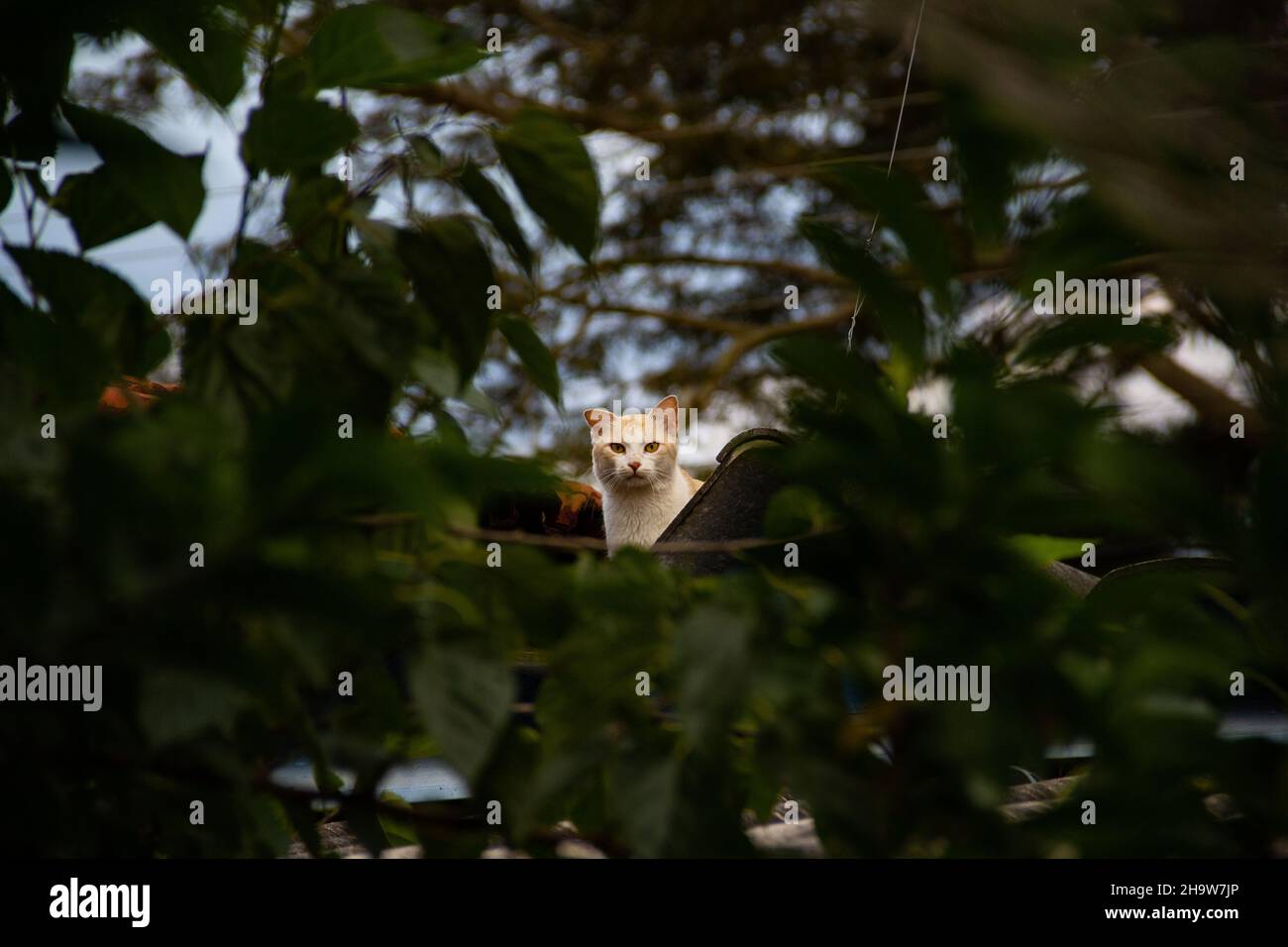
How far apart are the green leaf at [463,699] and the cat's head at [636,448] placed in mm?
3027

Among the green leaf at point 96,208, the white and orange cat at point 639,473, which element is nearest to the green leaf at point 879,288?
the green leaf at point 96,208

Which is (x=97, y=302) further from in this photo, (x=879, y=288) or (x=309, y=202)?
(x=879, y=288)

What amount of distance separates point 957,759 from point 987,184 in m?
0.22

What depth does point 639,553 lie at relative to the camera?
1.61 ft

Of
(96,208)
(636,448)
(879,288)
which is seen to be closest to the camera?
(879,288)

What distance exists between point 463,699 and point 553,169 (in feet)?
0.89

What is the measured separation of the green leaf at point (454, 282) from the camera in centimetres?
53

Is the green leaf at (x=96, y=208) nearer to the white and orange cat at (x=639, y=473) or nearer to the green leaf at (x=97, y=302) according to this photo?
the green leaf at (x=97, y=302)

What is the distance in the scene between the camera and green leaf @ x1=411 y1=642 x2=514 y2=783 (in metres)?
0.41

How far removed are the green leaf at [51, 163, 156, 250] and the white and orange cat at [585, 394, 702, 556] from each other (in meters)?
2.77

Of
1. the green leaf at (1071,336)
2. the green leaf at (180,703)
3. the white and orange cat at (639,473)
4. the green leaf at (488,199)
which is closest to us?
the green leaf at (180,703)

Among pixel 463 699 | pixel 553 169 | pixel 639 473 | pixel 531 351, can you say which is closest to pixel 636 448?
pixel 639 473

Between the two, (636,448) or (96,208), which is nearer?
(96,208)

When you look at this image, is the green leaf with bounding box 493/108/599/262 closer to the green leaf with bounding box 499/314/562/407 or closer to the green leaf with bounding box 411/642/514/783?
the green leaf with bounding box 499/314/562/407
